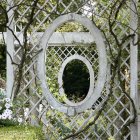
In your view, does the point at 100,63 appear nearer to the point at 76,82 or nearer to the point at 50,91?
the point at 50,91

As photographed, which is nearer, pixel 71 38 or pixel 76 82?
pixel 71 38

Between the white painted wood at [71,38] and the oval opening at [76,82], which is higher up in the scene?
the white painted wood at [71,38]

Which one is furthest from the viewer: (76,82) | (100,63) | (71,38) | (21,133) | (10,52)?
(76,82)

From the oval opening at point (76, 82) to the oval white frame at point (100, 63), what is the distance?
1291mm

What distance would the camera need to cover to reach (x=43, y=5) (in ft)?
15.0

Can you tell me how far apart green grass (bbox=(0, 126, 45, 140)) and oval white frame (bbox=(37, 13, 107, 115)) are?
0.41m

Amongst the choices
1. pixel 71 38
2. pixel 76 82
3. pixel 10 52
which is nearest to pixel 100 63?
pixel 10 52

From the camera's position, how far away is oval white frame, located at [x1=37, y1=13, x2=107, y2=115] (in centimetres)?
447

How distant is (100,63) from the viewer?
4.49 meters

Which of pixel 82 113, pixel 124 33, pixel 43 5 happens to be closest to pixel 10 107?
pixel 82 113

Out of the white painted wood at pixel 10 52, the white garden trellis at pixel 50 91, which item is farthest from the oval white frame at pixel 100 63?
the white painted wood at pixel 10 52

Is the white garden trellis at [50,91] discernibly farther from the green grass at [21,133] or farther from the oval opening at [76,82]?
the oval opening at [76,82]

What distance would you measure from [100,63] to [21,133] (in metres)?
1.14

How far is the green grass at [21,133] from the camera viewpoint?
12.6 ft
